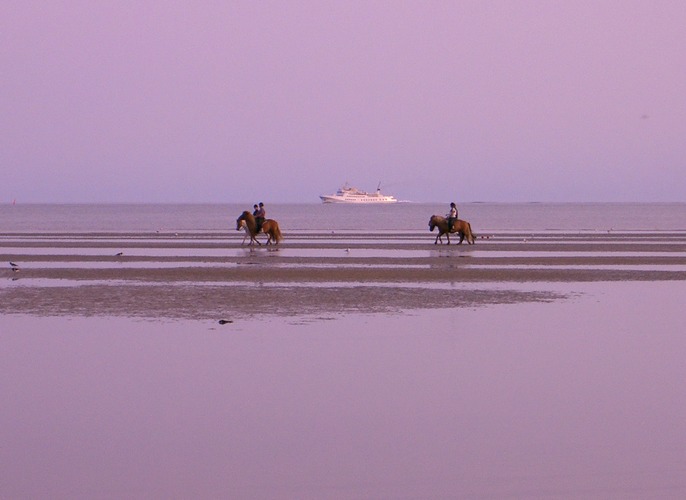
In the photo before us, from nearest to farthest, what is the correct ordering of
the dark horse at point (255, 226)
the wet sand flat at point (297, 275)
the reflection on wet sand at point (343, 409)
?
the reflection on wet sand at point (343, 409), the wet sand flat at point (297, 275), the dark horse at point (255, 226)

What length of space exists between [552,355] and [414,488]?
5009mm

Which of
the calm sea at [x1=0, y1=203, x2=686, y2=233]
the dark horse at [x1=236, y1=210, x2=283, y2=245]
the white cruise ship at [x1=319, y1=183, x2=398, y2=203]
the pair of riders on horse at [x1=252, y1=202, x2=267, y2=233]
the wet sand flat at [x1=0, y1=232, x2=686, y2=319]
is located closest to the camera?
the wet sand flat at [x1=0, y1=232, x2=686, y2=319]

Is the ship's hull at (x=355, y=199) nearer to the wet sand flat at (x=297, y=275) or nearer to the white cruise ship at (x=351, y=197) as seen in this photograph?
the white cruise ship at (x=351, y=197)

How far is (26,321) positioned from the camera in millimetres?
14008

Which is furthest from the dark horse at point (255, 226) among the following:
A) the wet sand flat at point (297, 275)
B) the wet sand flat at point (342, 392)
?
the wet sand flat at point (342, 392)

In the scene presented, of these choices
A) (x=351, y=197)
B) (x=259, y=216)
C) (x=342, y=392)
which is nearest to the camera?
(x=342, y=392)

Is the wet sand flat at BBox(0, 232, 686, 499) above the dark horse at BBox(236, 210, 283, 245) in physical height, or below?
below

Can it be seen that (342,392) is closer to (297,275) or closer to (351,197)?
(297,275)

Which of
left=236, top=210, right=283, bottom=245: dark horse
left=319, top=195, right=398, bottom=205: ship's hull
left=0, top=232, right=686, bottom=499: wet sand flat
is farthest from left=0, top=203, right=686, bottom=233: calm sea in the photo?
left=319, top=195, right=398, bottom=205: ship's hull

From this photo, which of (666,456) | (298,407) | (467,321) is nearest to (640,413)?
(666,456)

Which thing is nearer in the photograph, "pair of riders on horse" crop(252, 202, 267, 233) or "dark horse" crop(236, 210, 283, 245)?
"dark horse" crop(236, 210, 283, 245)

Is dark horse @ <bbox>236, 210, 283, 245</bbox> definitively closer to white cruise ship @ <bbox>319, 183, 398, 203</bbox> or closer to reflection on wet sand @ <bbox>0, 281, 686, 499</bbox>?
reflection on wet sand @ <bbox>0, 281, 686, 499</bbox>

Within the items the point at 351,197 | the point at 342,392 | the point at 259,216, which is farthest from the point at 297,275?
the point at 351,197

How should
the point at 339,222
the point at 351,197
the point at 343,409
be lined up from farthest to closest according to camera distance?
1. the point at 351,197
2. the point at 339,222
3. the point at 343,409
